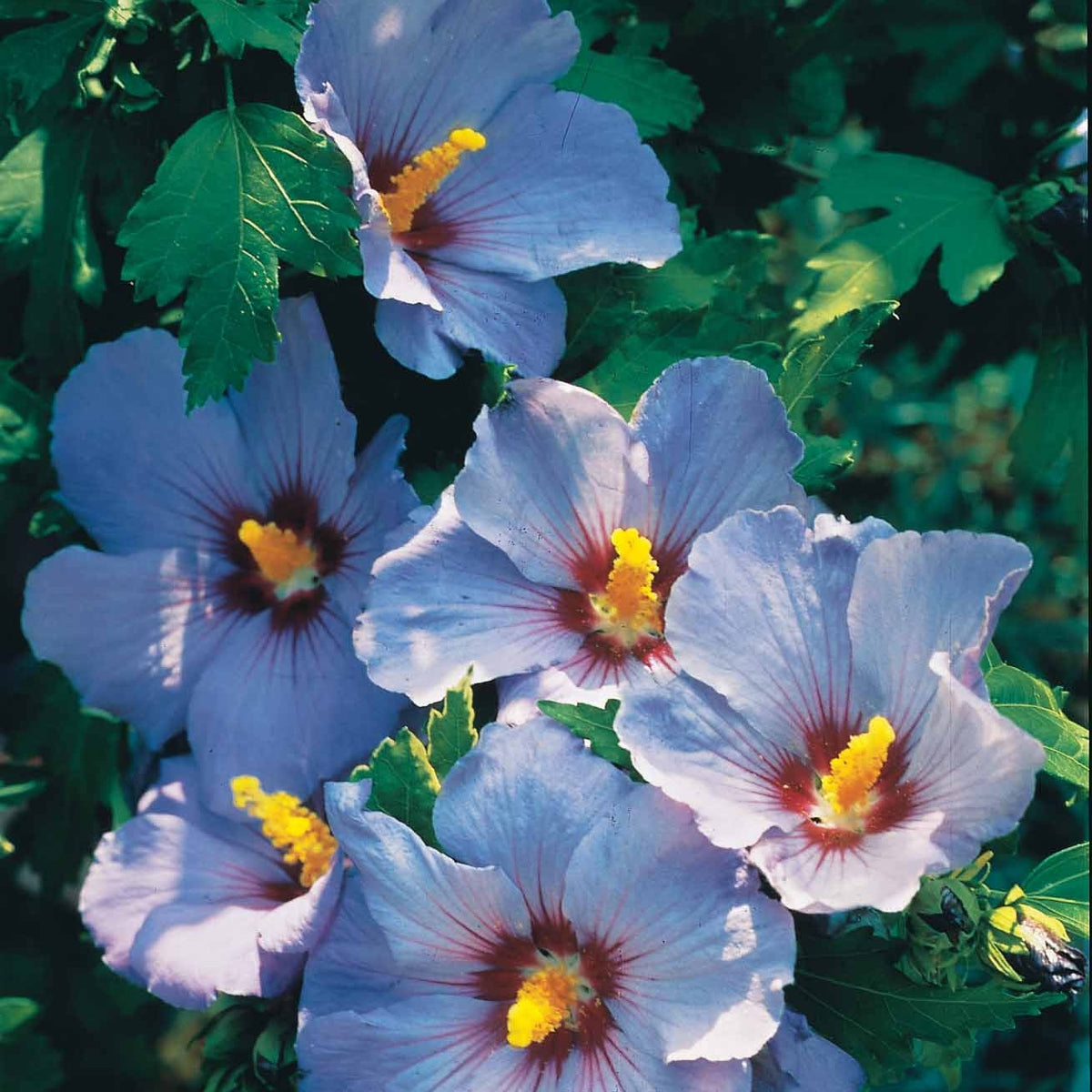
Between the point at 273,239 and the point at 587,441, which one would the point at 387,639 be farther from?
the point at 273,239

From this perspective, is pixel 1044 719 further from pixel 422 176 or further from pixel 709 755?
pixel 422 176

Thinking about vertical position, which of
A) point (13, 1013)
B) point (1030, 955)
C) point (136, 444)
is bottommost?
point (13, 1013)

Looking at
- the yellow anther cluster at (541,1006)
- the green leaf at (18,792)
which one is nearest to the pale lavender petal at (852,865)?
the yellow anther cluster at (541,1006)

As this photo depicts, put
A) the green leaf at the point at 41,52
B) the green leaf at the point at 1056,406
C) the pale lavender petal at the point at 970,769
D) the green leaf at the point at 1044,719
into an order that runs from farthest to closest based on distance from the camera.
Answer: the green leaf at the point at 1056,406 → the green leaf at the point at 41,52 → the green leaf at the point at 1044,719 → the pale lavender petal at the point at 970,769

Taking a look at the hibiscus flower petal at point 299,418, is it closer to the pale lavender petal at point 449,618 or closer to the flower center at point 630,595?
the pale lavender petal at point 449,618

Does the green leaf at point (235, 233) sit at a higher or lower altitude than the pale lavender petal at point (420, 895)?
higher

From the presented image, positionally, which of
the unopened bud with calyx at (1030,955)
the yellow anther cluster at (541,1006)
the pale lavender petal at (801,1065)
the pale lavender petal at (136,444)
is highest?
the pale lavender petal at (136,444)

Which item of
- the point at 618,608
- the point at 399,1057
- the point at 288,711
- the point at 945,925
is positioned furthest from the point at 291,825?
the point at 945,925

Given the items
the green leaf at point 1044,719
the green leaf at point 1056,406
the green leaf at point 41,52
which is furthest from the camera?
the green leaf at point 1056,406
